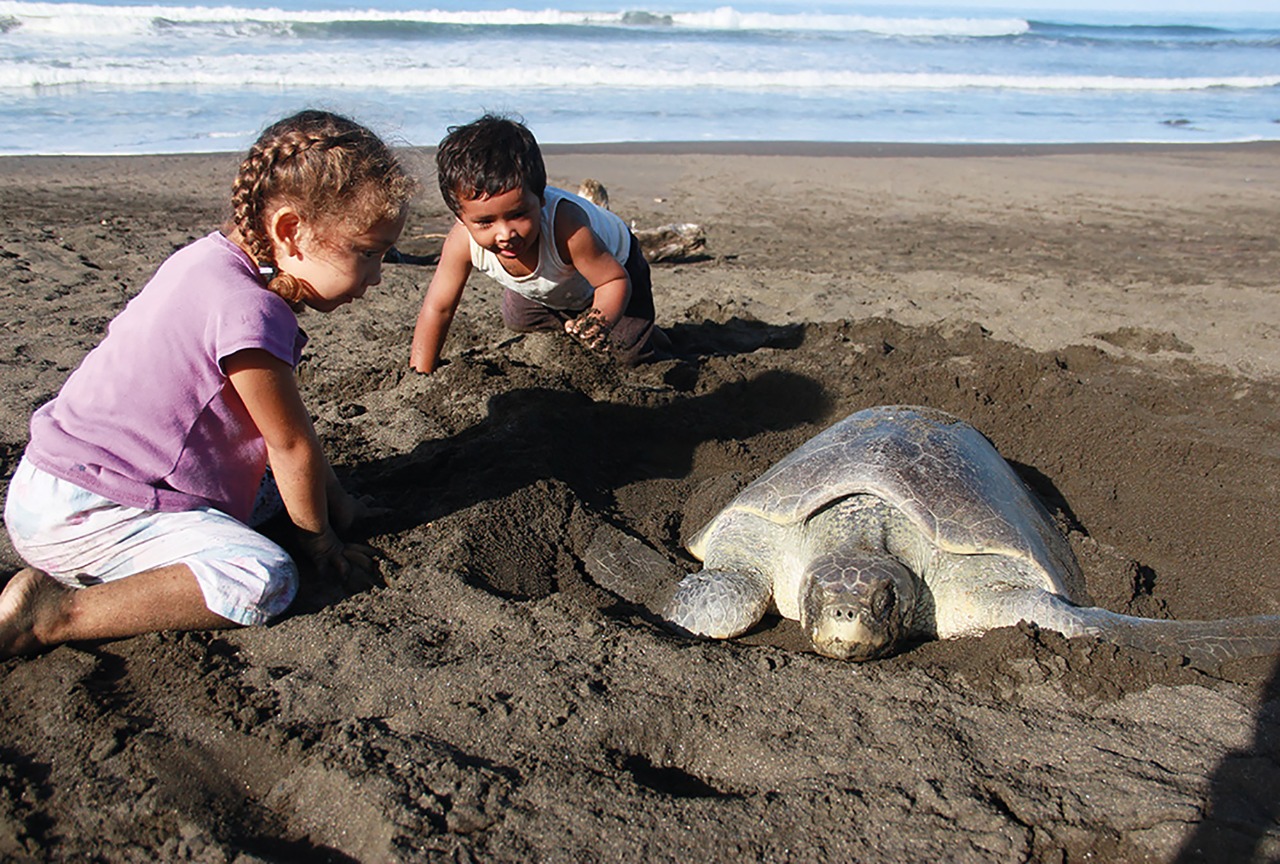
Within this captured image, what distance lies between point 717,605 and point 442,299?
1.73 meters

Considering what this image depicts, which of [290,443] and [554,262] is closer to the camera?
[290,443]

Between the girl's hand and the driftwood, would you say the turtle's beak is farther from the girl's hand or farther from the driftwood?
the driftwood

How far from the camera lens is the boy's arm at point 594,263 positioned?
325 centimetres

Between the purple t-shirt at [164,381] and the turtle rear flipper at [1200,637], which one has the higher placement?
the purple t-shirt at [164,381]

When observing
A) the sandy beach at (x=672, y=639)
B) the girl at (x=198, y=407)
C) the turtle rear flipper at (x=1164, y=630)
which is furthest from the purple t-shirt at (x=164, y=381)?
the turtle rear flipper at (x=1164, y=630)

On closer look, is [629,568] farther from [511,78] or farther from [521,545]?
[511,78]

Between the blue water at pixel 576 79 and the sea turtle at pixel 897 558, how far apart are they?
4.05 m

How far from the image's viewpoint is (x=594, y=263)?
332 centimetres

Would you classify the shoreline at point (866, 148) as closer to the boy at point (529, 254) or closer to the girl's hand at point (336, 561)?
the boy at point (529, 254)

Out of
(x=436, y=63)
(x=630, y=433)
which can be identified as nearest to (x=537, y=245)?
(x=630, y=433)

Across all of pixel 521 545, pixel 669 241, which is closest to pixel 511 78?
pixel 669 241

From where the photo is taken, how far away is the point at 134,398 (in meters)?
1.83

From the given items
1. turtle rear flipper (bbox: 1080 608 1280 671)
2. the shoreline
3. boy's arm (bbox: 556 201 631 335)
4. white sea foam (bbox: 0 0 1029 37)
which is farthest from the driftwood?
white sea foam (bbox: 0 0 1029 37)

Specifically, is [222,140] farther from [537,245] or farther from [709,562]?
[709,562]
